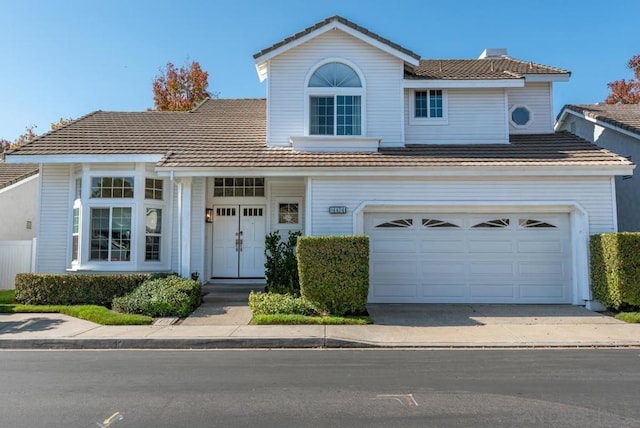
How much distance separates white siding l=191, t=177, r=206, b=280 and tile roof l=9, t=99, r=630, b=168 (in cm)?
120

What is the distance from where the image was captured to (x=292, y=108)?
42.9 feet

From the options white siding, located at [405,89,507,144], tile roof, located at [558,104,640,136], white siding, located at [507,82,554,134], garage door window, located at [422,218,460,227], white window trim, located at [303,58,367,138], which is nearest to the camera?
garage door window, located at [422,218,460,227]

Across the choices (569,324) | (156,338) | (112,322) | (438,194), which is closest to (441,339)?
(569,324)

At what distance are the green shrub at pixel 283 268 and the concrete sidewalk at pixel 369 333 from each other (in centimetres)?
205

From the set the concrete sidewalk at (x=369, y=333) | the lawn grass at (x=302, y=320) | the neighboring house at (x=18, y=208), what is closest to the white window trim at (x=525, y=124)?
the concrete sidewalk at (x=369, y=333)

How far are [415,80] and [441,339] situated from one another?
7.87 meters

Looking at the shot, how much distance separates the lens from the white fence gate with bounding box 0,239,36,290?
45.4ft

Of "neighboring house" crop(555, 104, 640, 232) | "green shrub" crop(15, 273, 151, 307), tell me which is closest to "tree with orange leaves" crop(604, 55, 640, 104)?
"neighboring house" crop(555, 104, 640, 232)

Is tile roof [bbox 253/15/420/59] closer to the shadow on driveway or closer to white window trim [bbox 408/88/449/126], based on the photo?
white window trim [bbox 408/88/449/126]

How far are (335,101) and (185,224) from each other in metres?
5.35

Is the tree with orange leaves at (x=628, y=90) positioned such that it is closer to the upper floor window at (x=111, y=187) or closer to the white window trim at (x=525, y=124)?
the white window trim at (x=525, y=124)

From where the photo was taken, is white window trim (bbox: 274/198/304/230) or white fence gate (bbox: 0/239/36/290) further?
white fence gate (bbox: 0/239/36/290)

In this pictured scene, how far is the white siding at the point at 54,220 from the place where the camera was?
12.6 m

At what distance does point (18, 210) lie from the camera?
17.6 meters
